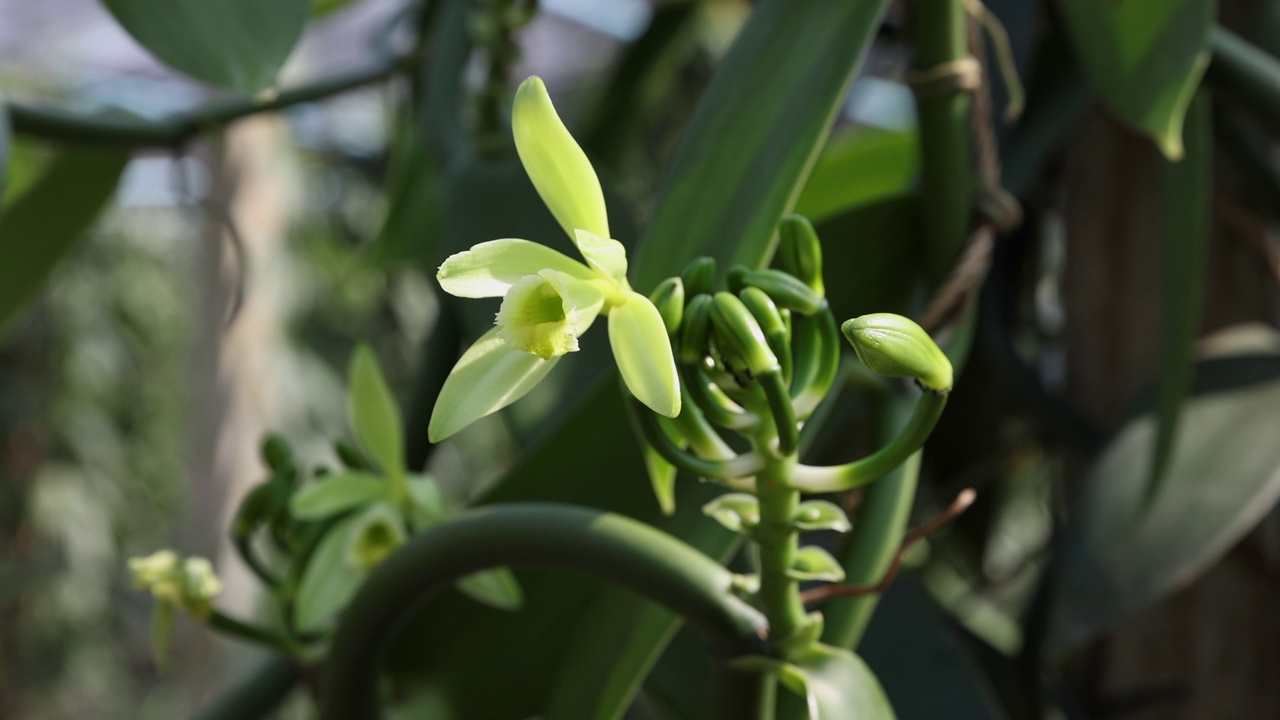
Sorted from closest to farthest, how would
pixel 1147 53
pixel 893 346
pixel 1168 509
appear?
pixel 893 346 → pixel 1147 53 → pixel 1168 509

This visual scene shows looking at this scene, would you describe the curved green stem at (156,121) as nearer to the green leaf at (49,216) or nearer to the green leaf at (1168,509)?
the green leaf at (49,216)

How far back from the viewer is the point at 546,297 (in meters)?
0.18

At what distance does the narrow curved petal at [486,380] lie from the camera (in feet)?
0.59

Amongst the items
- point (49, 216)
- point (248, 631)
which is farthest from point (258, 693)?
point (49, 216)

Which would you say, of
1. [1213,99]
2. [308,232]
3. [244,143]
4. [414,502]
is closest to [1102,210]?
[1213,99]

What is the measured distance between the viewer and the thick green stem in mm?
329

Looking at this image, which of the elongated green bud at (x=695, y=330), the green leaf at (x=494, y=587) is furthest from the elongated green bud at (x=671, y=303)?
the green leaf at (x=494, y=587)

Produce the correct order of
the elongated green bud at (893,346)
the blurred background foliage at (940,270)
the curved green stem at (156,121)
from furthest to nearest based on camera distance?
the curved green stem at (156,121)
the blurred background foliage at (940,270)
the elongated green bud at (893,346)

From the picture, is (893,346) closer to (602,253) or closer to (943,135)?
(602,253)

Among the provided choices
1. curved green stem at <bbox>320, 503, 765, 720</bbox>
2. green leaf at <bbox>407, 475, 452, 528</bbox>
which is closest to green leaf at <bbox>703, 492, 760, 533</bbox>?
curved green stem at <bbox>320, 503, 765, 720</bbox>

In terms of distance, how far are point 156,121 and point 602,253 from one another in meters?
0.33

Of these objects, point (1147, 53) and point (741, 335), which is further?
point (1147, 53)

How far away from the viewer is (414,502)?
330 mm

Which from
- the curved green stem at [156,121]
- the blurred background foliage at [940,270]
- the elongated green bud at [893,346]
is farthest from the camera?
the curved green stem at [156,121]
